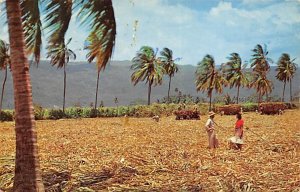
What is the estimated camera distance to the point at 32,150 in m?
8.02

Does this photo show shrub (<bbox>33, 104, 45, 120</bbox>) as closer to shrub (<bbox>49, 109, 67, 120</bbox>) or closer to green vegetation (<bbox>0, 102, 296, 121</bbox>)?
green vegetation (<bbox>0, 102, 296, 121</bbox>)

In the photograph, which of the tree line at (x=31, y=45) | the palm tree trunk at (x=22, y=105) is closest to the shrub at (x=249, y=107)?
the tree line at (x=31, y=45)

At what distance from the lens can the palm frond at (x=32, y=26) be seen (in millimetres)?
9305

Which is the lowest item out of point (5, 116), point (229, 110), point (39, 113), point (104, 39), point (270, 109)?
point (5, 116)

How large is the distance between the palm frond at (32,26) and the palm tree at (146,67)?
5580 centimetres

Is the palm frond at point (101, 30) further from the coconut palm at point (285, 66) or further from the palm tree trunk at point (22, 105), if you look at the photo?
the coconut palm at point (285, 66)

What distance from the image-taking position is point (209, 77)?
220 ft

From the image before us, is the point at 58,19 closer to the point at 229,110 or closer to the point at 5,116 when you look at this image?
the point at 5,116

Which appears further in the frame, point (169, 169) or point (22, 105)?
point (169, 169)

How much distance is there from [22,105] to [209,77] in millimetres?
60032

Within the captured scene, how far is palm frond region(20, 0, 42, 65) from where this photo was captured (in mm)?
9305

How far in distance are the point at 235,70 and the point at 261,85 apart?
6.48 m

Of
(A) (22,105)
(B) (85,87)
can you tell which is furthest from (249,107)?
(B) (85,87)

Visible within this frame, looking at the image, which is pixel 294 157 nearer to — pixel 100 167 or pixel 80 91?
pixel 100 167
